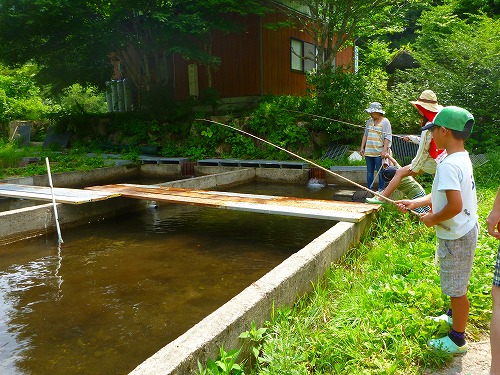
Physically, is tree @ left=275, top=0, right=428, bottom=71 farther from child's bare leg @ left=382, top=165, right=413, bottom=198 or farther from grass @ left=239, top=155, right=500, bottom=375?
grass @ left=239, top=155, right=500, bottom=375

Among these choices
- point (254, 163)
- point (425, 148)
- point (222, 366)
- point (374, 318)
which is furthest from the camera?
point (254, 163)

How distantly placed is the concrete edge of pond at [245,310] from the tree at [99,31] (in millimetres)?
11584

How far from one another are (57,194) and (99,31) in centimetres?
945

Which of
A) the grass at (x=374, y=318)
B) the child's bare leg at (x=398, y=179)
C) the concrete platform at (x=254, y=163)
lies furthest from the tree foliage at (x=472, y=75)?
the grass at (x=374, y=318)

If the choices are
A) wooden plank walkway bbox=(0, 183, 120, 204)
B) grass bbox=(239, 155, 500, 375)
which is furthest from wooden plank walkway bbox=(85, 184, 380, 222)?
grass bbox=(239, 155, 500, 375)

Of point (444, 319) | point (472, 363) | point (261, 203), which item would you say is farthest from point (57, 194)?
point (472, 363)

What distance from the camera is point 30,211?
24.3 ft

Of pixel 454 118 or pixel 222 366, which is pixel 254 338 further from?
pixel 454 118

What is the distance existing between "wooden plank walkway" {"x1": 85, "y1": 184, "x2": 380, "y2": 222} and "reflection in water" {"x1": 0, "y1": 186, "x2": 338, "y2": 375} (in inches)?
23.5

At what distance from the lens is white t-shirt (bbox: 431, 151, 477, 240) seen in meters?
2.71

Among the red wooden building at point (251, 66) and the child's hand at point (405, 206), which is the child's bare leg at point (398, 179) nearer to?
the child's hand at point (405, 206)

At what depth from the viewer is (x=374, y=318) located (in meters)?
Result: 3.26

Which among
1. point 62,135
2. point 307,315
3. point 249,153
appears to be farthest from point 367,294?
point 62,135

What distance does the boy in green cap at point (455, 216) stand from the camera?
2730 millimetres
